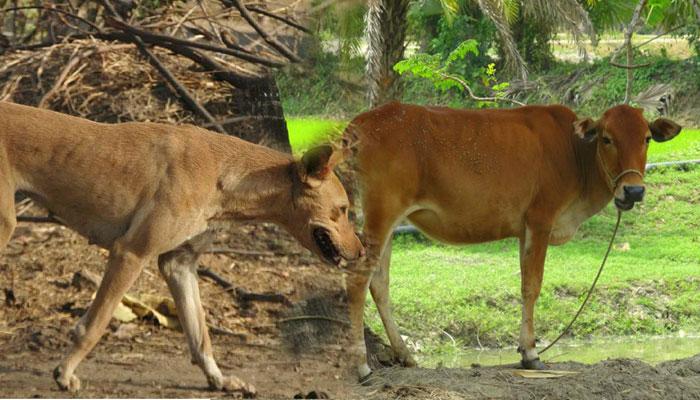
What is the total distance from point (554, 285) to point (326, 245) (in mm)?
5188

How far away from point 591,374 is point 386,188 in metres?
1.66

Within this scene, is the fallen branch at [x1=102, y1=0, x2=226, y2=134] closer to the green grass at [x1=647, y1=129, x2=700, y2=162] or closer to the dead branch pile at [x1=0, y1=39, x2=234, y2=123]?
the dead branch pile at [x1=0, y1=39, x2=234, y2=123]

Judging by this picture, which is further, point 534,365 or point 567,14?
point 567,14

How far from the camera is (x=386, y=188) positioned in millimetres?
6941

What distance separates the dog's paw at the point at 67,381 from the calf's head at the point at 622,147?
3532 millimetres

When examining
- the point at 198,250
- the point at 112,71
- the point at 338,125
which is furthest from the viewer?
the point at 112,71

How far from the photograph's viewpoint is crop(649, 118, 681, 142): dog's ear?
7738 mm

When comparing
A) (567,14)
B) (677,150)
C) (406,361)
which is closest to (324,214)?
(406,361)

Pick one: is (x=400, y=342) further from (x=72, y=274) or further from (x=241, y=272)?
(x=72, y=274)

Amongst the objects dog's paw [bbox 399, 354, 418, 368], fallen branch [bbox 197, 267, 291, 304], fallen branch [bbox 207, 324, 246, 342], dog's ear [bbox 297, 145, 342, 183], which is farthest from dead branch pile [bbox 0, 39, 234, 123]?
dog's ear [bbox 297, 145, 342, 183]

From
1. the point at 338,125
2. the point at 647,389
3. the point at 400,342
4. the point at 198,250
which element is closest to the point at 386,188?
the point at 338,125

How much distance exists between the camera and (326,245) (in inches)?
221

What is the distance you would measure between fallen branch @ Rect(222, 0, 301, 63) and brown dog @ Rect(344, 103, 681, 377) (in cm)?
68

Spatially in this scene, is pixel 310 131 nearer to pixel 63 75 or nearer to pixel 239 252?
pixel 239 252
